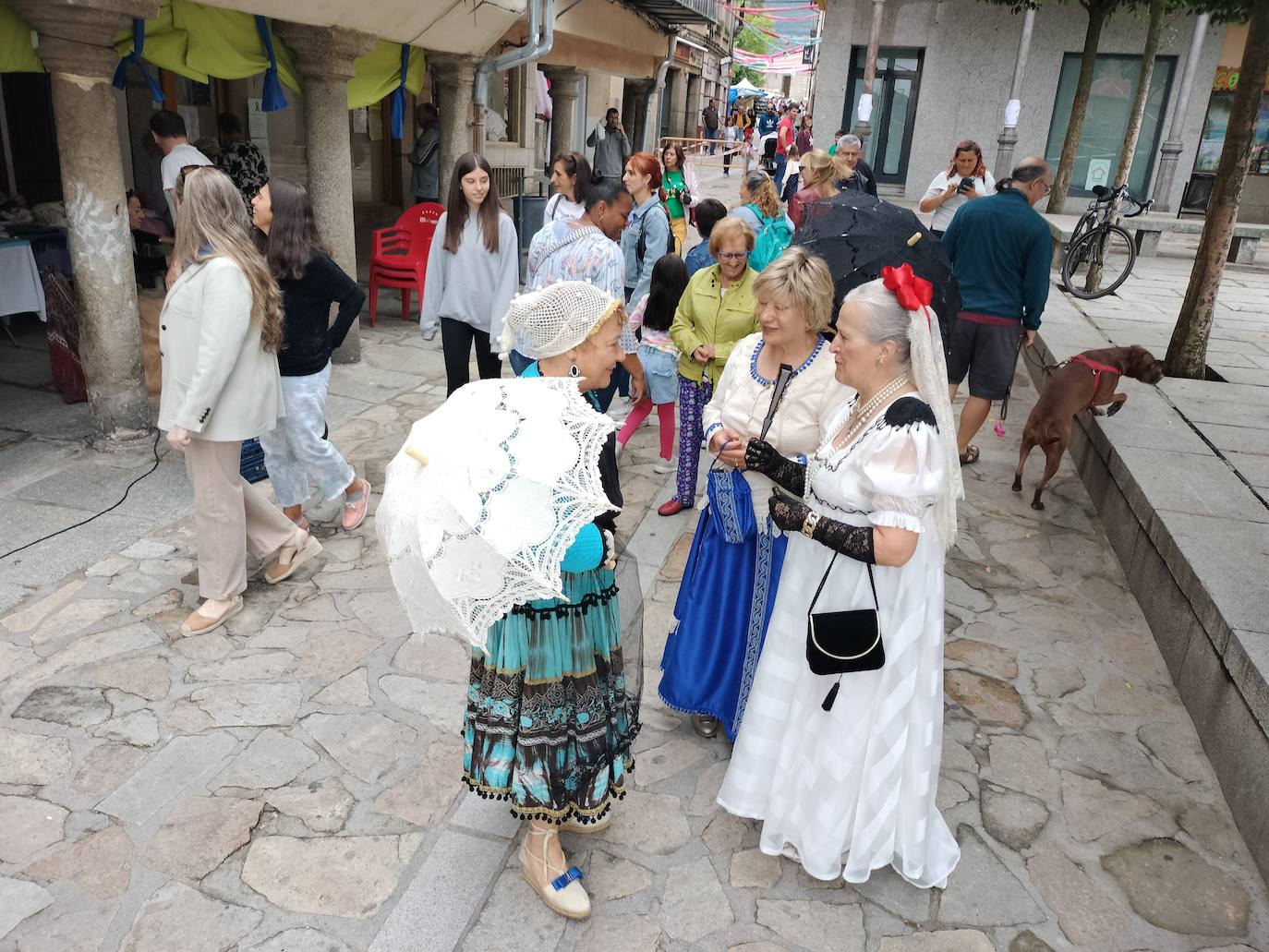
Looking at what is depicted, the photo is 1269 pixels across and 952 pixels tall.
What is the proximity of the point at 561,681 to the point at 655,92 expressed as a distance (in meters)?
19.4

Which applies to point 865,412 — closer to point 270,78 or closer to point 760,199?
point 760,199

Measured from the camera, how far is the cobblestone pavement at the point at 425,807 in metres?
2.73

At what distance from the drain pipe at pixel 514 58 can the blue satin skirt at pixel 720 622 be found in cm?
841

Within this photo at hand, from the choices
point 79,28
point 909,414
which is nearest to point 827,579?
point 909,414

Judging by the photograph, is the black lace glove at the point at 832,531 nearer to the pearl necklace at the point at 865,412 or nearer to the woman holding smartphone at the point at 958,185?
the pearl necklace at the point at 865,412

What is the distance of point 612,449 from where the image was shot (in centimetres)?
254

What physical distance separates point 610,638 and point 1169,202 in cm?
2012

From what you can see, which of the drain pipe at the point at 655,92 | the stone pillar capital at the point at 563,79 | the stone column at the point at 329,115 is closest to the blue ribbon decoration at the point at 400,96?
the stone column at the point at 329,115

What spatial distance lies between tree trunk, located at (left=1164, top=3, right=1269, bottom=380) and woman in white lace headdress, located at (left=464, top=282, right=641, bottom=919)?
625 cm

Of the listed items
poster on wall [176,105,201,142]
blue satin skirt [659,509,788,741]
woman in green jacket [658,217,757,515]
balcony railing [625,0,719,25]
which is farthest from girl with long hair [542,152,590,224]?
balcony railing [625,0,719,25]

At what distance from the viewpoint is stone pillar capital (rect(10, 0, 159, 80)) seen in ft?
16.2

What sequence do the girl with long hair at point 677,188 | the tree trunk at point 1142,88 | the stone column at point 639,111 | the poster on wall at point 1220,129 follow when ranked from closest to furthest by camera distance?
the girl with long hair at point 677,188
the tree trunk at point 1142,88
the poster on wall at point 1220,129
the stone column at point 639,111

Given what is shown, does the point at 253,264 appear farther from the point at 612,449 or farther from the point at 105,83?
the point at 105,83

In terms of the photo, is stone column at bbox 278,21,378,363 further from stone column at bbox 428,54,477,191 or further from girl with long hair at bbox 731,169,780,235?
girl with long hair at bbox 731,169,780,235
